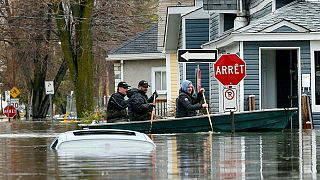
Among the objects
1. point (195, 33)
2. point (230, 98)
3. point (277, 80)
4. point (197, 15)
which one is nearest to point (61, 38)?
point (195, 33)

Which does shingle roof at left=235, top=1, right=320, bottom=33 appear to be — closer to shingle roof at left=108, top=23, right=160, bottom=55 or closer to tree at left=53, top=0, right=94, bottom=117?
tree at left=53, top=0, right=94, bottom=117

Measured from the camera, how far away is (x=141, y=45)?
54.0m

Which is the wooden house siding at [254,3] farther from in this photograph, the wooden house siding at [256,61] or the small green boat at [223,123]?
the small green boat at [223,123]

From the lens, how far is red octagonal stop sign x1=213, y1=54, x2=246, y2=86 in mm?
25375

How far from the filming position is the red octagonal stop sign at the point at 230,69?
25.4m

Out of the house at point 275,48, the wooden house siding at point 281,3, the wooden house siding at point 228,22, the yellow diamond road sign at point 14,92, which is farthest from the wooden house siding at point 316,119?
the yellow diamond road sign at point 14,92

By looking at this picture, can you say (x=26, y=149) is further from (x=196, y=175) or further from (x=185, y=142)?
(x=196, y=175)

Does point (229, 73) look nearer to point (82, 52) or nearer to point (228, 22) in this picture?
point (228, 22)

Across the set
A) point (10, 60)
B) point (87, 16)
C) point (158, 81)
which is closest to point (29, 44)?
point (10, 60)

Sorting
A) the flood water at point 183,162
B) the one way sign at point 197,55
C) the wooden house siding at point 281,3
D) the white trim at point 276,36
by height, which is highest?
the wooden house siding at point 281,3

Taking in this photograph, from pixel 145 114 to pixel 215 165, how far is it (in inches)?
495

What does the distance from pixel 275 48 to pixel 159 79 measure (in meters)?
23.4

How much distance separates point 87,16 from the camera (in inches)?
1850

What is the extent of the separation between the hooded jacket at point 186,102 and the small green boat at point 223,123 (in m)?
0.36
